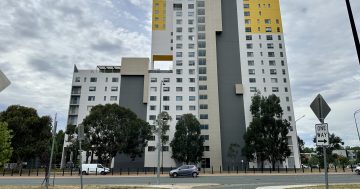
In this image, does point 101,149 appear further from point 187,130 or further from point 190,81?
point 190,81

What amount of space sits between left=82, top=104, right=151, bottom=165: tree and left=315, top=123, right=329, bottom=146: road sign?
163ft

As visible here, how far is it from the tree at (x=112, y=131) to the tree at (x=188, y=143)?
8.14 metres

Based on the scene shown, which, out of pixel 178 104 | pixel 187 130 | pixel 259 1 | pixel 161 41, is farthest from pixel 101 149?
pixel 259 1

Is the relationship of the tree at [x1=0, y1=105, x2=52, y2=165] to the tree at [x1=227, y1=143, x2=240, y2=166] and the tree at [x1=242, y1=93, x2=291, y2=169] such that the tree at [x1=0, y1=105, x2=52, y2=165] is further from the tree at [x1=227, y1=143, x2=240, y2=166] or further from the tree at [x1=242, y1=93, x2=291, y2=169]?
the tree at [x1=242, y1=93, x2=291, y2=169]

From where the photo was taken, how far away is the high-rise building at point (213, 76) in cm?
7019

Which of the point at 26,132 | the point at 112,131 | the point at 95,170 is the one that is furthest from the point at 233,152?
the point at 26,132

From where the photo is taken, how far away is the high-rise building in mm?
70188

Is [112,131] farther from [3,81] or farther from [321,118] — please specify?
[3,81]

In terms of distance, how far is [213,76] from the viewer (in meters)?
73.2

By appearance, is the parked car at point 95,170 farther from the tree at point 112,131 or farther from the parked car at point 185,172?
the parked car at point 185,172

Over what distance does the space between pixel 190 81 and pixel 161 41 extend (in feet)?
67.7

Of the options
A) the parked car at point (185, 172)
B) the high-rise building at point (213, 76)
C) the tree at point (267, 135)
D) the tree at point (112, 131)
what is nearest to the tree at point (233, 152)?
the high-rise building at point (213, 76)

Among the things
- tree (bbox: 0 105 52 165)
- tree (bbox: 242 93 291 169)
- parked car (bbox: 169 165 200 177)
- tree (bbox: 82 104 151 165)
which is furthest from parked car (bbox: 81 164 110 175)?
tree (bbox: 242 93 291 169)

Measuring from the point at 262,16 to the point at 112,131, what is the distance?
54296 millimetres
